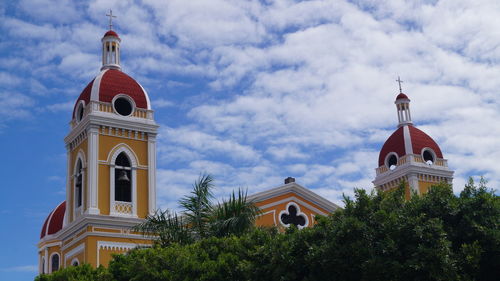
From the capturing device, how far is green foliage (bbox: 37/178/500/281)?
1573 centimetres

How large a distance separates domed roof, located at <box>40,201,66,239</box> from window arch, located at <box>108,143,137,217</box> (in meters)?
15.8

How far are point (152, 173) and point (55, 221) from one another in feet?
55.2

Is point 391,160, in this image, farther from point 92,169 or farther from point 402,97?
point 92,169

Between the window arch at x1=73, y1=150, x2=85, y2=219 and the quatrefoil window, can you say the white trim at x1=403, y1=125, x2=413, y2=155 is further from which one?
the window arch at x1=73, y1=150, x2=85, y2=219

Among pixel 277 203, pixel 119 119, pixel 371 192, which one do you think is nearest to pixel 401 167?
pixel 277 203

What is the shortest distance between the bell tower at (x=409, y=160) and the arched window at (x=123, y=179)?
1522 centimetres

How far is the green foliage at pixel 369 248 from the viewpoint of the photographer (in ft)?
51.6

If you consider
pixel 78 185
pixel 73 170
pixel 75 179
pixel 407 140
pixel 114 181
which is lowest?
pixel 114 181

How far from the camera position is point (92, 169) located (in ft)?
98.8

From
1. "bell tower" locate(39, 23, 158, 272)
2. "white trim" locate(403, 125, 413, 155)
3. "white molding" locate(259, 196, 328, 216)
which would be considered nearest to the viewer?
"bell tower" locate(39, 23, 158, 272)

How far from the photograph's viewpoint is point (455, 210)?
16.7 metres

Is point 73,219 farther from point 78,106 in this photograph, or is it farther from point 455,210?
point 455,210

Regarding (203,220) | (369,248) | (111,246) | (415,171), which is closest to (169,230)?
(203,220)

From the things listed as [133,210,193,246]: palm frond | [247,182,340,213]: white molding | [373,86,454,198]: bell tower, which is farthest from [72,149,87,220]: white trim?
[373,86,454,198]: bell tower
